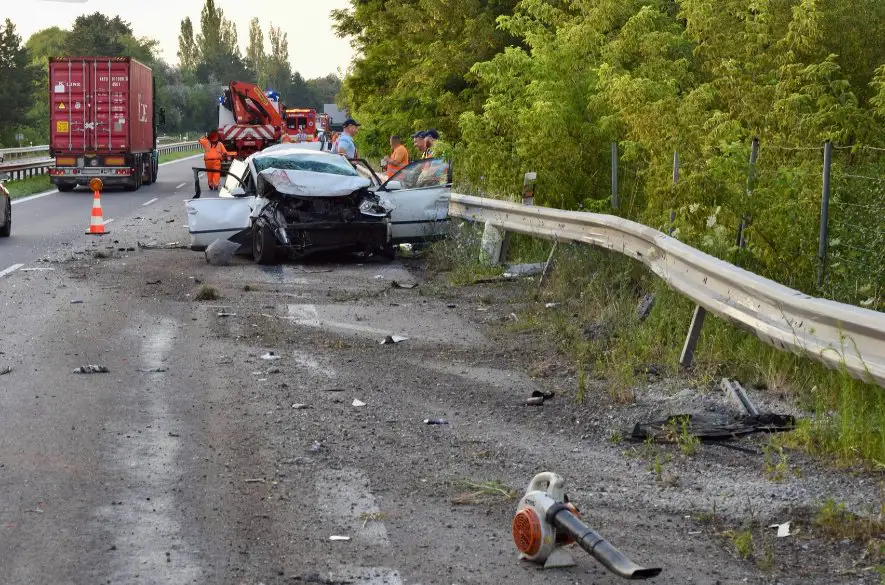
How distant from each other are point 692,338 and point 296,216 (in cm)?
813

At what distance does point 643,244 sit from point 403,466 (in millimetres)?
4503

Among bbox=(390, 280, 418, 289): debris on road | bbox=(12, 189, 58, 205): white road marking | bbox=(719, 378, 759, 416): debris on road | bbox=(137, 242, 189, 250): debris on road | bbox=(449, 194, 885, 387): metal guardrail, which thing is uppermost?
bbox=(449, 194, 885, 387): metal guardrail

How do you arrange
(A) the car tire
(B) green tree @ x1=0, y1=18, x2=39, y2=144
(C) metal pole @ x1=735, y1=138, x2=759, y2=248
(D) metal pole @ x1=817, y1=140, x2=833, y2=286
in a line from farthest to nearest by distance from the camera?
1. (B) green tree @ x1=0, y1=18, x2=39, y2=144
2. (A) the car tire
3. (C) metal pole @ x1=735, y1=138, x2=759, y2=248
4. (D) metal pole @ x1=817, y1=140, x2=833, y2=286

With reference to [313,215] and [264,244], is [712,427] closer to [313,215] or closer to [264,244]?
[264,244]

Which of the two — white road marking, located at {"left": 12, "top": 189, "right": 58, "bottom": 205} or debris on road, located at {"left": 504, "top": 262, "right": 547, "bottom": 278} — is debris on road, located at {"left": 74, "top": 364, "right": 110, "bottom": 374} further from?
white road marking, located at {"left": 12, "top": 189, "right": 58, "bottom": 205}

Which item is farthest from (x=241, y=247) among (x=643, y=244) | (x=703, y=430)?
(x=703, y=430)

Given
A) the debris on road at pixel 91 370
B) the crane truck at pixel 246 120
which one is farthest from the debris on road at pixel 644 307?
the crane truck at pixel 246 120

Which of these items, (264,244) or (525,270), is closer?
(525,270)

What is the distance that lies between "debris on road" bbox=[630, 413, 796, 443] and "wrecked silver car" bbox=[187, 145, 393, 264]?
894 centimetres

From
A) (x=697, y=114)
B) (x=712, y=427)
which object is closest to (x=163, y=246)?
(x=697, y=114)

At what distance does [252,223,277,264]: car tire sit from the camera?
15.3 metres

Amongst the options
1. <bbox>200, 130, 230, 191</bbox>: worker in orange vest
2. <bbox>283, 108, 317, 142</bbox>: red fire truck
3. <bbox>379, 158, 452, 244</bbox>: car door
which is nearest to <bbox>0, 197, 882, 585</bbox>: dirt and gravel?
<bbox>379, 158, 452, 244</bbox>: car door

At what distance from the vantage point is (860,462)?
19.7 feet

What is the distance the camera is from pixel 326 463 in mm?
6219
